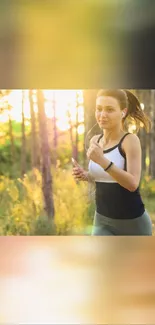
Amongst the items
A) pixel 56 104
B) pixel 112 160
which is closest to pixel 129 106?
pixel 112 160

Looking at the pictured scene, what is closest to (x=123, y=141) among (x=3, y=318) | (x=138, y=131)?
(x=138, y=131)

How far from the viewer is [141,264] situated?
2.74 metres

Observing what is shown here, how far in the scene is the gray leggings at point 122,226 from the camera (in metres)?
Answer: 3.14

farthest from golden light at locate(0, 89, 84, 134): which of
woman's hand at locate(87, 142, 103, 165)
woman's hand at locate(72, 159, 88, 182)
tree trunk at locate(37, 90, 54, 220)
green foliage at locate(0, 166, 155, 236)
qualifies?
green foliage at locate(0, 166, 155, 236)

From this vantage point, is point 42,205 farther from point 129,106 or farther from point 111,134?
point 129,106

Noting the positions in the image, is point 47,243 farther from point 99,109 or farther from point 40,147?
point 99,109

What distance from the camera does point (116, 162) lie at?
10.0ft

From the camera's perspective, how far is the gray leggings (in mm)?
3137

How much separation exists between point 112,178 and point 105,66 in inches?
30.0

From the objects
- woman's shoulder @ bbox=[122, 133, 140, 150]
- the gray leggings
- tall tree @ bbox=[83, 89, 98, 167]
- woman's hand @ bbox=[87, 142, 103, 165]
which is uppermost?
tall tree @ bbox=[83, 89, 98, 167]

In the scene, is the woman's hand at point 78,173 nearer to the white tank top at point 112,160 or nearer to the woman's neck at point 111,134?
the white tank top at point 112,160

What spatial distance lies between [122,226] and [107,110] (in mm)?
812

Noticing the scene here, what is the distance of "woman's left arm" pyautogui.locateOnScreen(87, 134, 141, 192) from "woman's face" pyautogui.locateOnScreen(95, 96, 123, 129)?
169 millimetres

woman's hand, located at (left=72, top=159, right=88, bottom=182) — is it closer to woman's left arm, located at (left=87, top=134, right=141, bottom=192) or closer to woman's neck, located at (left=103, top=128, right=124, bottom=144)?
woman's left arm, located at (left=87, top=134, right=141, bottom=192)
